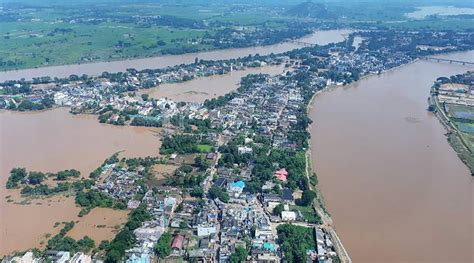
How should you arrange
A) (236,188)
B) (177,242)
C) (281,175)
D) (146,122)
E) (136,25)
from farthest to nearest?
(136,25) → (146,122) → (281,175) → (236,188) → (177,242)

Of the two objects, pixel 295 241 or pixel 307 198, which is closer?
pixel 295 241

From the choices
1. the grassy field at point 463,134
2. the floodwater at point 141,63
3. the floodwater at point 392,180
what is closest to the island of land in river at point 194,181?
the floodwater at point 392,180

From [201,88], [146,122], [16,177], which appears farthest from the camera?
[201,88]

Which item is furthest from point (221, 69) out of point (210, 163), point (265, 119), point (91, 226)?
point (91, 226)

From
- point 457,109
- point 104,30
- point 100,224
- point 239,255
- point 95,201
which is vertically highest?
point 104,30

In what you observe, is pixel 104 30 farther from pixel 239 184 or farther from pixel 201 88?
pixel 239 184

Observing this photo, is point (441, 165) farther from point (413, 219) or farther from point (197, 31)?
point (197, 31)

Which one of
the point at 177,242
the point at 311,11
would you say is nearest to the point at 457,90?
the point at 177,242
